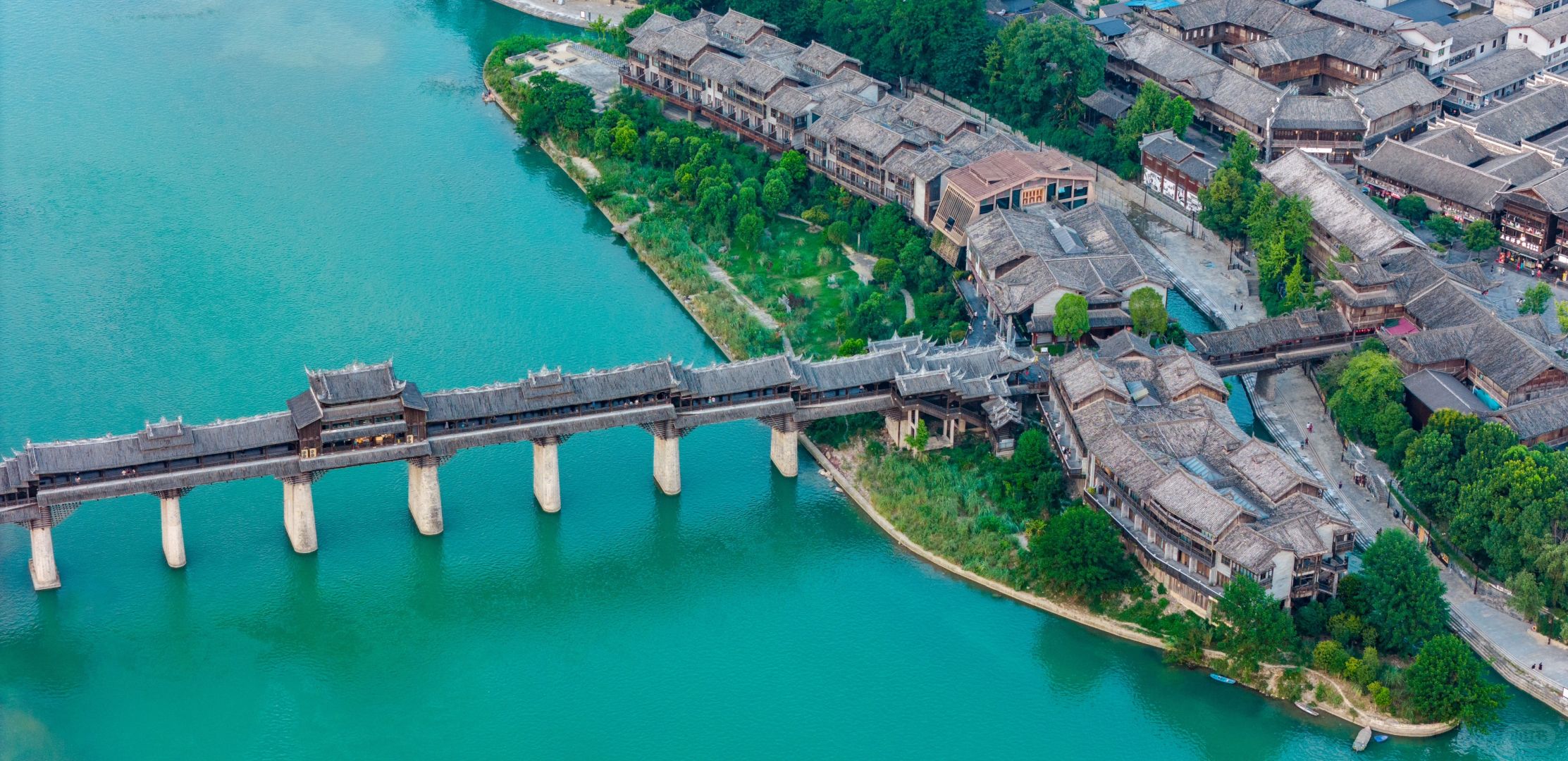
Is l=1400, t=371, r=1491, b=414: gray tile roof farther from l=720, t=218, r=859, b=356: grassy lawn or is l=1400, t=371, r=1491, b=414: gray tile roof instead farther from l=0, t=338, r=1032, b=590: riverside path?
l=720, t=218, r=859, b=356: grassy lawn

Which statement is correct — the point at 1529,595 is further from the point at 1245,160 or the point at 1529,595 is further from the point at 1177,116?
the point at 1177,116

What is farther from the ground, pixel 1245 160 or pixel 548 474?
pixel 1245 160

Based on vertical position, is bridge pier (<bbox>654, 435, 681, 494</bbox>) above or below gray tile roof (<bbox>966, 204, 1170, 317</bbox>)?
below

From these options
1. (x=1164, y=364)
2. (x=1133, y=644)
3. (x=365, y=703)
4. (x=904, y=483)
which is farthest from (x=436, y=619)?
(x=1164, y=364)

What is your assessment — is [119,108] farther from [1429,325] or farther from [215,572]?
[1429,325]

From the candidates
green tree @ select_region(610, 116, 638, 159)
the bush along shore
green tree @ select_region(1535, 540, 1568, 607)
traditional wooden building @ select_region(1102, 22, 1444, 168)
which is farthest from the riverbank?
green tree @ select_region(1535, 540, 1568, 607)

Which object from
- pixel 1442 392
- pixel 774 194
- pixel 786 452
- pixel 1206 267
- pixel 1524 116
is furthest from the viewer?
pixel 1524 116

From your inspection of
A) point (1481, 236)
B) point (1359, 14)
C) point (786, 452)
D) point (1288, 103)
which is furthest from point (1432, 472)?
point (1359, 14)
